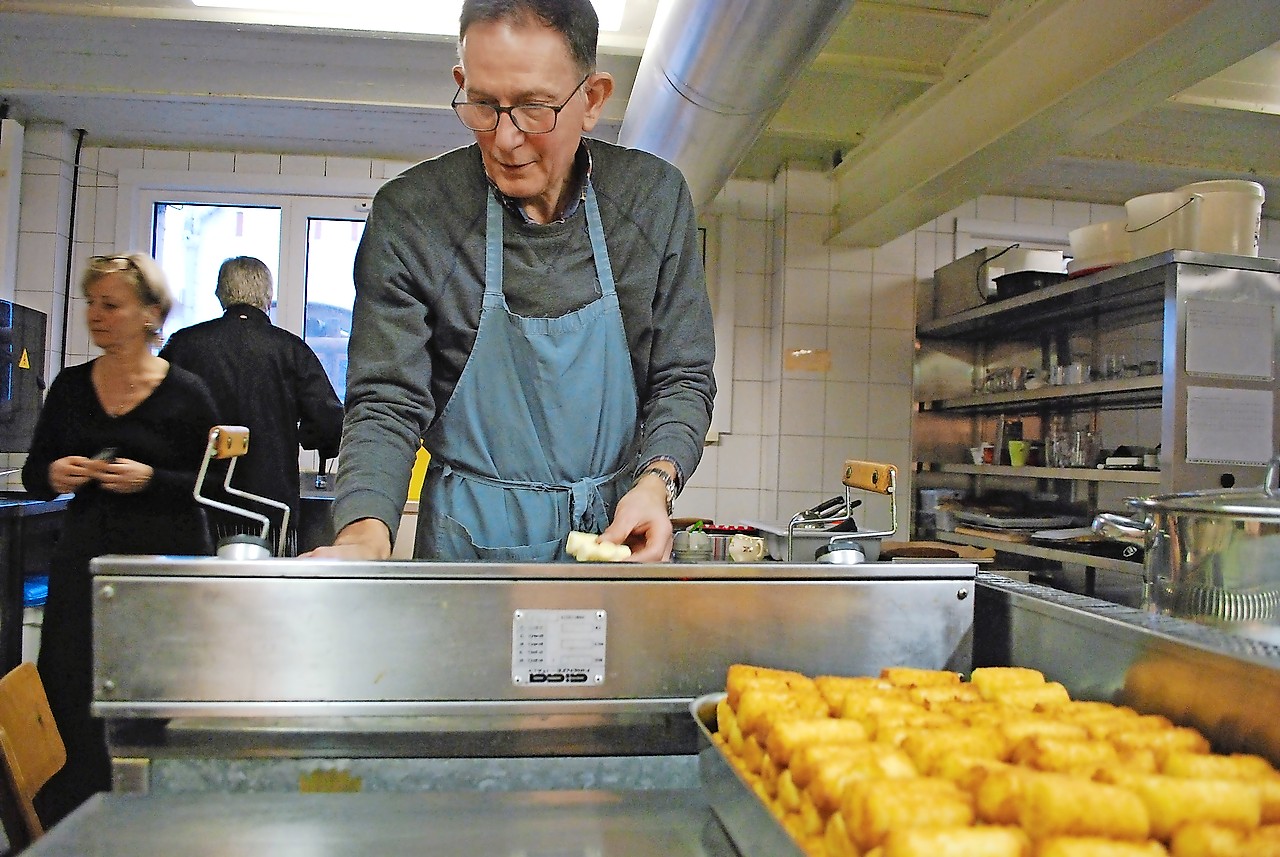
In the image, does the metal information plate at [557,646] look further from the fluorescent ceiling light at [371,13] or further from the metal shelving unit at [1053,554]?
the metal shelving unit at [1053,554]

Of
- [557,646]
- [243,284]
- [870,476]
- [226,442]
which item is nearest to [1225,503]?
[870,476]

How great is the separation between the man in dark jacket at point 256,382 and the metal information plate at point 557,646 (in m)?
2.41

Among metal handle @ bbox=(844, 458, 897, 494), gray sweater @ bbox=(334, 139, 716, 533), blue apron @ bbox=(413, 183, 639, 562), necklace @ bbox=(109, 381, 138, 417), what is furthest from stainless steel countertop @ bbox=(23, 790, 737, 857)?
necklace @ bbox=(109, 381, 138, 417)

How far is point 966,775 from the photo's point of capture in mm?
553

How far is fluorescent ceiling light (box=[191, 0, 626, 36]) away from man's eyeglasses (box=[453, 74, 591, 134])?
228 centimetres

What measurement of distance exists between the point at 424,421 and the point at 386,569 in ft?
1.69

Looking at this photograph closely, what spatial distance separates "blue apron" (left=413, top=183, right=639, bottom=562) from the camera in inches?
53.4

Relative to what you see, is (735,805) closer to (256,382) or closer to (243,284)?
(256,382)

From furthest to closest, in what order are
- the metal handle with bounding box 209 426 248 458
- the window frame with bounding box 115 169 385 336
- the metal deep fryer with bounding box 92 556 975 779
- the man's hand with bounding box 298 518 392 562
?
the window frame with bounding box 115 169 385 336 → the metal handle with bounding box 209 426 248 458 → the man's hand with bounding box 298 518 392 562 → the metal deep fryer with bounding box 92 556 975 779

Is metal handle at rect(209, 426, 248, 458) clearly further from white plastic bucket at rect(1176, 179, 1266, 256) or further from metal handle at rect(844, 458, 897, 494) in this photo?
white plastic bucket at rect(1176, 179, 1266, 256)

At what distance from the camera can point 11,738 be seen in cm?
116

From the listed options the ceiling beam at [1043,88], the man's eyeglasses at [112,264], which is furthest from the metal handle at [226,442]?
the ceiling beam at [1043,88]

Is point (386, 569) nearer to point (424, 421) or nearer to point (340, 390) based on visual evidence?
point (424, 421)

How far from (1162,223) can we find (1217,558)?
7.48ft
